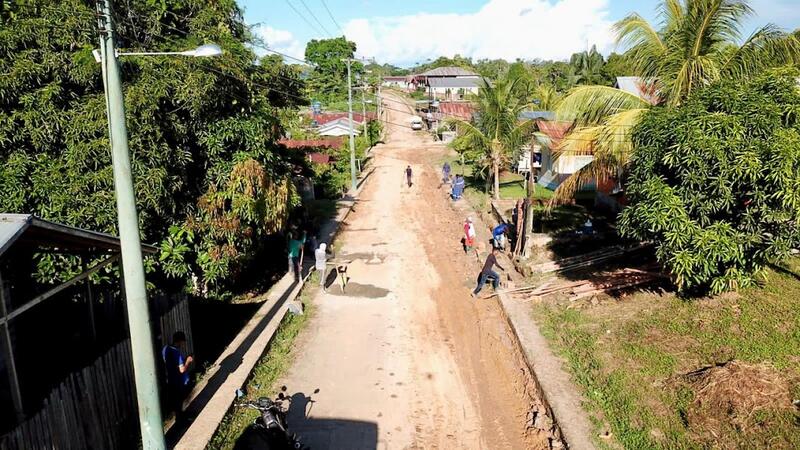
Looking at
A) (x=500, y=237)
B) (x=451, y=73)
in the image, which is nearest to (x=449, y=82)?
(x=451, y=73)

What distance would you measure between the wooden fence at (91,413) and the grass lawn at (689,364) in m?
6.25

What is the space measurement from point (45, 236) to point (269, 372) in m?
4.62

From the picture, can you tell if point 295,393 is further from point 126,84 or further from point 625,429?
point 126,84

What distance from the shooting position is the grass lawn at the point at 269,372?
7823 millimetres

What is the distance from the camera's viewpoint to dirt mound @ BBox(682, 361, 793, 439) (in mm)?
7105

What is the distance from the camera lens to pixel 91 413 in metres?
6.66

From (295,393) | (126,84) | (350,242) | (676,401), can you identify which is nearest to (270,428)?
(295,393)

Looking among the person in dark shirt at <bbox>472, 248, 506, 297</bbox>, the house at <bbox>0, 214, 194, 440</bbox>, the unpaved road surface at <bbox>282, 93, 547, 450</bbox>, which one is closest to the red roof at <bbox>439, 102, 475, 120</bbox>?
the unpaved road surface at <bbox>282, 93, 547, 450</bbox>

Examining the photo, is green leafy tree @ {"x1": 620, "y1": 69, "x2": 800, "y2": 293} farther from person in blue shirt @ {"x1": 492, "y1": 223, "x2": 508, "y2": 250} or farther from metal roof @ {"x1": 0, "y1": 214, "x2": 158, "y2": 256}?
metal roof @ {"x1": 0, "y1": 214, "x2": 158, "y2": 256}

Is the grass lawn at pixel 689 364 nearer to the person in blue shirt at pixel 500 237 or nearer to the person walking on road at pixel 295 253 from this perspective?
the person in blue shirt at pixel 500 237

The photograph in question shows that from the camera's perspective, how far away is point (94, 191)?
9852 mm

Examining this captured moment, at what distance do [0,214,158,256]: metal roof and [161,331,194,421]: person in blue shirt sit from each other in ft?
4.46

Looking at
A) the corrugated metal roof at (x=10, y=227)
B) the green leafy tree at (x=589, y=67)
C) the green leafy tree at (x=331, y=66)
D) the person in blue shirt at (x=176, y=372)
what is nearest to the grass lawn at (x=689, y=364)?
the person in blue shirt at (x=176, y=372)

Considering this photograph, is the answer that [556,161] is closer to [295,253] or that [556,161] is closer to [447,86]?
[295,253]
